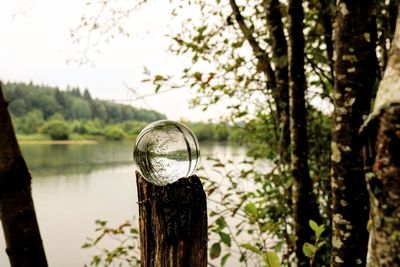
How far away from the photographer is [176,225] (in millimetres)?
1276

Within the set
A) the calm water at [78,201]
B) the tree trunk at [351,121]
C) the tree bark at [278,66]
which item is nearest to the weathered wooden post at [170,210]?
the tree trunk at [351,121]

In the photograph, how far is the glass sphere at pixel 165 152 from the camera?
139 centimetres

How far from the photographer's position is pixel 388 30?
10.4 ft

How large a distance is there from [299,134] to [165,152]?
1.79 m

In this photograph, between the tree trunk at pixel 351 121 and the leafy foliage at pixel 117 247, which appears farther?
the leafy foliage at pixel 117 247

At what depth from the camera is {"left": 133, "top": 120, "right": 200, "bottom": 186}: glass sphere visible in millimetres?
1388

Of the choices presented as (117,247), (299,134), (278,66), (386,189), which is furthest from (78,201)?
(386,189)

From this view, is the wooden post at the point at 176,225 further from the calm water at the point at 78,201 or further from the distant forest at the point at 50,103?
the distant forest at the point at 50,103

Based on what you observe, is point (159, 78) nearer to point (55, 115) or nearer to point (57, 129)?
point (57, 129)

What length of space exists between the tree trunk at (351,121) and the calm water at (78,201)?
12.8 feet

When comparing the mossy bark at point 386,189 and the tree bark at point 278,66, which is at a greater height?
the tree bark at point 278,66

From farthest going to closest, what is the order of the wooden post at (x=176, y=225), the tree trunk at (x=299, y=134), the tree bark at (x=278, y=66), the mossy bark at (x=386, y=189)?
the tree bark at (x=278, y=66) → the tree trunk at (x=299, y=134) → the wooden post at (x=176, y=225) → the mossy bark at (x=386, y=189)

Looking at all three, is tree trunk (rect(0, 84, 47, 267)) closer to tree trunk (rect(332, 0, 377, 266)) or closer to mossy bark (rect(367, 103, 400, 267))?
tree trunk (rect(332, 0, 377, 266))

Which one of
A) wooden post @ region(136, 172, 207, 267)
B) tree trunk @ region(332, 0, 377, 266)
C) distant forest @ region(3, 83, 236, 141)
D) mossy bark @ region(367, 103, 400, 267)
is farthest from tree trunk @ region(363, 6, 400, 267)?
distant forest @ region(3, 83, 236, 141)
